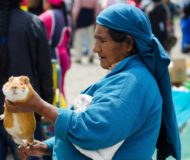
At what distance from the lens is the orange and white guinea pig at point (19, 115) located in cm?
236

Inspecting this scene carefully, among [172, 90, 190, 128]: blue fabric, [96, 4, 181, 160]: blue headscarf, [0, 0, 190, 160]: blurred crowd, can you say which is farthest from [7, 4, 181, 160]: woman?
[172, 90, 190, 128]: blue fabric

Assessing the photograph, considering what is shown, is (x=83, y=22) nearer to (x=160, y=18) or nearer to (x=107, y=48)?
(x=160, y=18)

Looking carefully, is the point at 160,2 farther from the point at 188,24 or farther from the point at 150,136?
the point at 150,136

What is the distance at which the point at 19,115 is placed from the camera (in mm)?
2527

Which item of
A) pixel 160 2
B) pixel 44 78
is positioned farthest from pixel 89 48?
pixel 44 78

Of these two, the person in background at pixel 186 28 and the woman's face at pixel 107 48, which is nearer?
the woman's face at pixel 107 48

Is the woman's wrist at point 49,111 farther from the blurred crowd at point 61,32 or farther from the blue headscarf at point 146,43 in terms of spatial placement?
the blurred crowd at point 61,32

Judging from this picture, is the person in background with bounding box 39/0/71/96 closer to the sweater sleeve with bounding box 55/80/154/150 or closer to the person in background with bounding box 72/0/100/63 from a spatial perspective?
the sweater sleeve with bounding box 55/80/154/150

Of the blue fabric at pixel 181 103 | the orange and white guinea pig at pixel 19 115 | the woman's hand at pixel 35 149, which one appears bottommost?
the blue fabric at pixel 181 103

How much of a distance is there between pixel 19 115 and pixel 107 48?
0.49 m

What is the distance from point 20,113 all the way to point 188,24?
39.4ft

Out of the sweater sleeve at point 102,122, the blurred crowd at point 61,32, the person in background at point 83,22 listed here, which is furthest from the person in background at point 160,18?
the sweater sleeve at point 102,122

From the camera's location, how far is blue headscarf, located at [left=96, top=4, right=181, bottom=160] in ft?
8.10

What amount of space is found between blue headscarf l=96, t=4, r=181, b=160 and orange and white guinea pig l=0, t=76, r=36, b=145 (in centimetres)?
45
